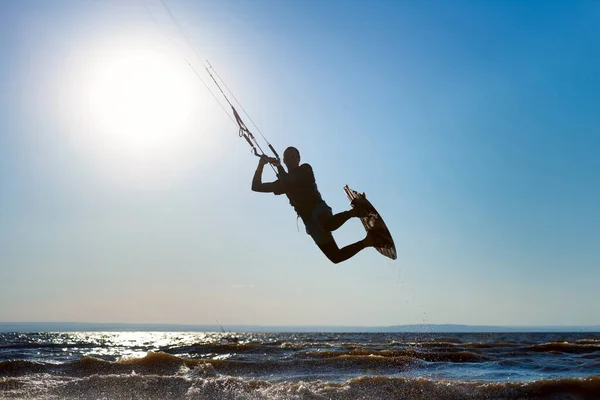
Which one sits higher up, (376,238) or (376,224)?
(376,224)

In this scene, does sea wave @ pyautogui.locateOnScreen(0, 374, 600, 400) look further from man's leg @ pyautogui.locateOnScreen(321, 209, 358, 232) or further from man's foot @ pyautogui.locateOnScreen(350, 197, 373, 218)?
man's foot @ pyautogui.locateOnScreen(350, 197, 373, 218)

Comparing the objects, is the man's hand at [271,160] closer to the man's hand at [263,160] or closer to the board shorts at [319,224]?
the man's hand at [263,160]

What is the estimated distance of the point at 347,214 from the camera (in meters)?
10.1

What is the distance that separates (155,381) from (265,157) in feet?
20.3

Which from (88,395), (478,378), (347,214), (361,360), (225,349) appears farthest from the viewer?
(225,349)

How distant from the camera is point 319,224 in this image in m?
9.97

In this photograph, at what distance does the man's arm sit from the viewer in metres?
10.1

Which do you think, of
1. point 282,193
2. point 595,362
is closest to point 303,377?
point 282,193

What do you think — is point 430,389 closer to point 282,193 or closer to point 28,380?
point 282,193

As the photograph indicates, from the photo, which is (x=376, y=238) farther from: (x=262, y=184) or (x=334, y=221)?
(x=262, y=184)

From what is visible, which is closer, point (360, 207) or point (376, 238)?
point (360, 207)

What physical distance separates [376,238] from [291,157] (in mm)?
2494

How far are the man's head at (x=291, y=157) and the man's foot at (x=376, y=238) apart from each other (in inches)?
85.1

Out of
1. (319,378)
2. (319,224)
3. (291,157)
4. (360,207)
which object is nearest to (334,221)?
(319,224)
